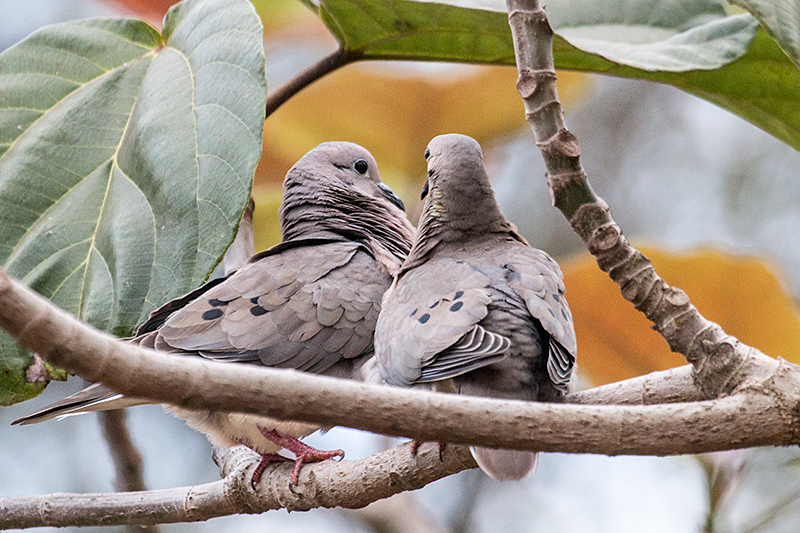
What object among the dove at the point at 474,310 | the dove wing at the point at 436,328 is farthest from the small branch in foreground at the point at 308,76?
the dove wing at the point at 436,328

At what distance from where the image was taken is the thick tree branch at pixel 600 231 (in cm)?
129

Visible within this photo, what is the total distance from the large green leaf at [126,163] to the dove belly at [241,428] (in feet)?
1.79

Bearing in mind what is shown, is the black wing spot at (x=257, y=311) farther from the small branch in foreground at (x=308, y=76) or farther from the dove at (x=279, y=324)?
the small branch in foreground at (x=308, y=76)

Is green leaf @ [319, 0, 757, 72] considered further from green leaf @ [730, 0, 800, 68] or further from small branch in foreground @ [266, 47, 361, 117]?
green leaf @ [730, 0, 800, 68]

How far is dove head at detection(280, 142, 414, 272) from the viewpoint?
246cm

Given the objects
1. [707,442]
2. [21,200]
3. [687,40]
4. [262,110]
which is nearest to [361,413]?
[707,442]

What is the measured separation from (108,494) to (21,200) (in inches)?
27.6

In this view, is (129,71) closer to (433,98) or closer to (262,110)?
(262,110)

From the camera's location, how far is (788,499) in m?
1.82

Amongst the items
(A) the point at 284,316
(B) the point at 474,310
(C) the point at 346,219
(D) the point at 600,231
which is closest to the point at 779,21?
(D) the point at 600,231

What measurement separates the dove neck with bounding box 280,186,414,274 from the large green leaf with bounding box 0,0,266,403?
0.70 metres

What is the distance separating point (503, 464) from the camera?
143cm

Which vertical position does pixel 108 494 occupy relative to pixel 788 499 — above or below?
below

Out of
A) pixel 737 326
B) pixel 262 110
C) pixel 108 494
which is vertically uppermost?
pixel 262 110
